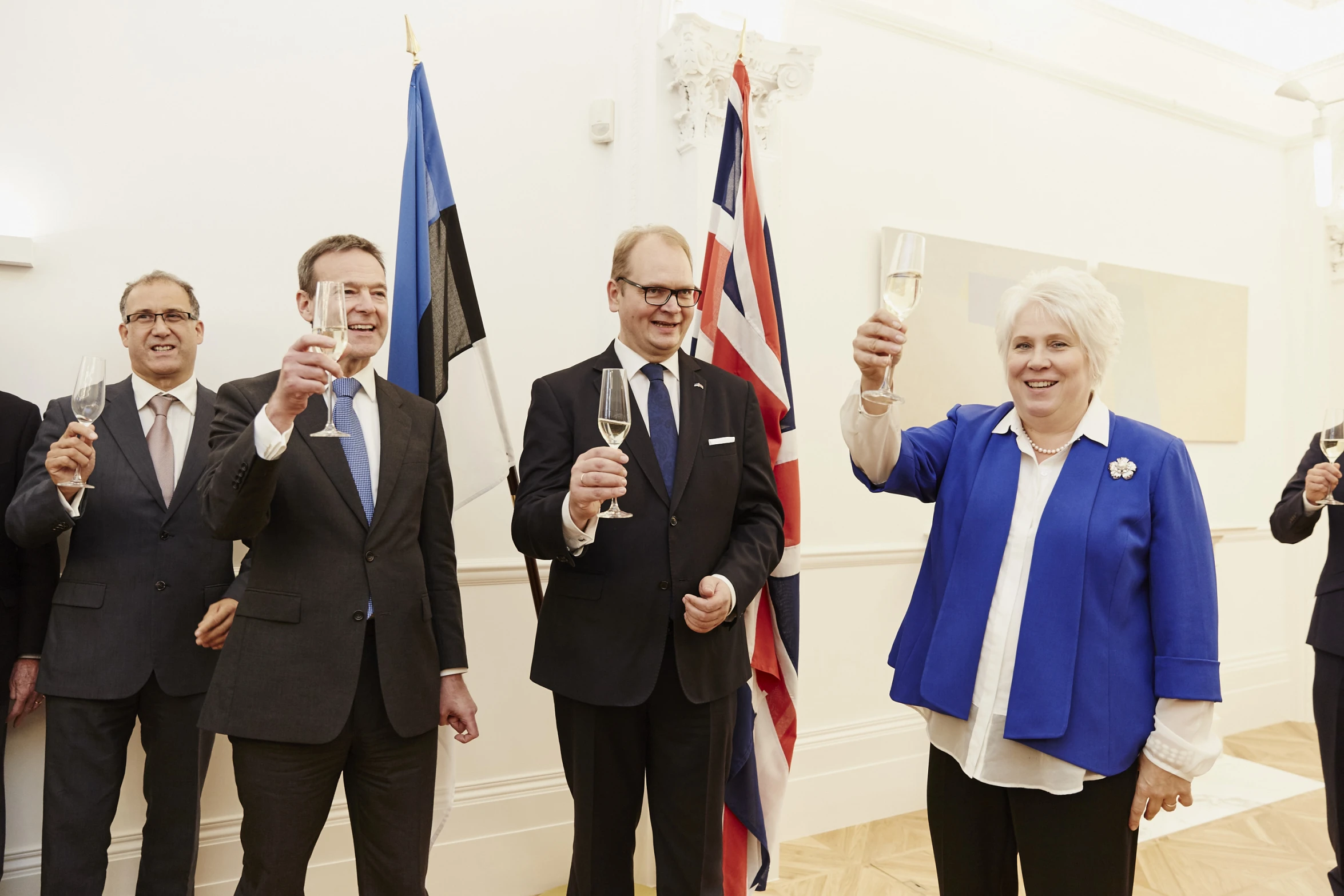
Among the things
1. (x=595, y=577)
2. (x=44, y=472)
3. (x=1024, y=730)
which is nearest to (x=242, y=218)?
(x=44, y=472)

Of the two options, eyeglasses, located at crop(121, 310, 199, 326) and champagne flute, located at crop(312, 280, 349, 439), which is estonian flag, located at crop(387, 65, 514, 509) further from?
champagne flute, located at crop(312, 280, 349, 439)

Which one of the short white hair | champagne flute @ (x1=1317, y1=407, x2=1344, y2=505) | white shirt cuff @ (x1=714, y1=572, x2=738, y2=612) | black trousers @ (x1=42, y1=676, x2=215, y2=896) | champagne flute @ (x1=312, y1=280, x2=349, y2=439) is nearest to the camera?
champagne flute @ (x1=312, y1=280, x2=349, y2=439)

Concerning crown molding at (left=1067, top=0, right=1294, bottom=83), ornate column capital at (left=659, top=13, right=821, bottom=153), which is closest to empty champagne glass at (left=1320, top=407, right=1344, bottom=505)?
ornate column capital at (left=659, top=13, right=821, bottom=153)

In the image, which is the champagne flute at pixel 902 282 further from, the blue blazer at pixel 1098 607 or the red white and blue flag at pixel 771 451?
the red white and blue flag at pixel 771 451

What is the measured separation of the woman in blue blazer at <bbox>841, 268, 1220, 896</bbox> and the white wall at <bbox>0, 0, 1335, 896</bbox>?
62.8 inches

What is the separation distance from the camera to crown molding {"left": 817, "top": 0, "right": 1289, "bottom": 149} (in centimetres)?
370

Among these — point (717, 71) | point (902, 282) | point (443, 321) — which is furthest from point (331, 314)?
point (717, 71)

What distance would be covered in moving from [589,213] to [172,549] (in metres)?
1.73

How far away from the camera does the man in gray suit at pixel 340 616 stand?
171cm

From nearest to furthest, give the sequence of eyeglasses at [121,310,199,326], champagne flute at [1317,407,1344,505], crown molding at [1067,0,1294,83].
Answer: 1. eyeglasses at [121,310,199,326]
2. champagne flute at [1317,407,1344,505]
3. crown molding at [1067,0,1294,83]

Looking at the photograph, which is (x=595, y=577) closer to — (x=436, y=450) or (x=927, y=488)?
(x=436, y=450)

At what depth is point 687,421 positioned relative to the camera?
2.01 meters

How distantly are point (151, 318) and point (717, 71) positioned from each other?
77.5 inches

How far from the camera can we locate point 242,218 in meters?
2.69
